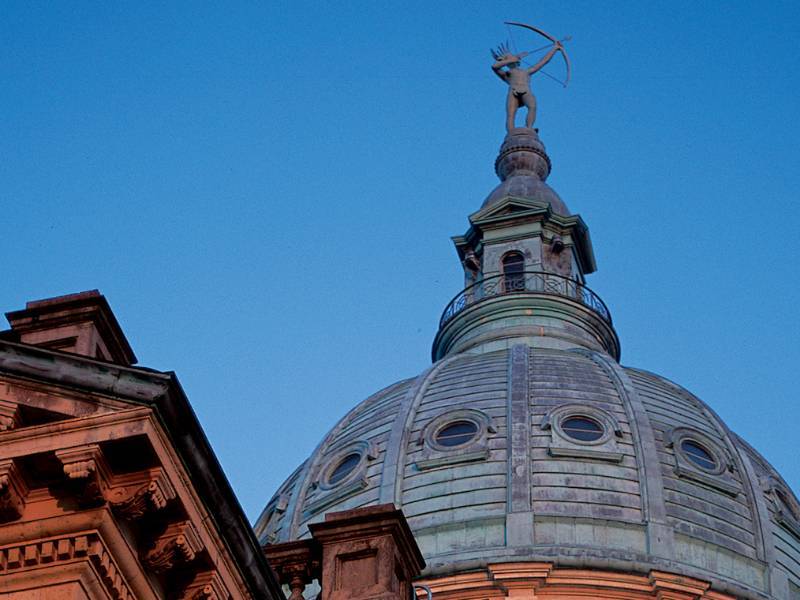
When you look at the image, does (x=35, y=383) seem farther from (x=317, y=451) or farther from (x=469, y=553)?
(x=317, y=451)

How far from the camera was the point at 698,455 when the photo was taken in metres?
49.6

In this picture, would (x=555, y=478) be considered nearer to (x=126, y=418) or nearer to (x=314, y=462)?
(x=314, y=462)

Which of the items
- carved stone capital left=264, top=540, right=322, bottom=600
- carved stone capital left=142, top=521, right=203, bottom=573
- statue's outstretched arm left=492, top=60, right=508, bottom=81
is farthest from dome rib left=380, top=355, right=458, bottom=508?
carved stone capital left=142, top=521, right=203, bottom=573

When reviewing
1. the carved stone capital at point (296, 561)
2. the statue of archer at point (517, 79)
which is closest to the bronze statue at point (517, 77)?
the statue of archer at point (517, 79)

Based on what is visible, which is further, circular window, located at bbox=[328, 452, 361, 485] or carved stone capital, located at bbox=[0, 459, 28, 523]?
circular window, located at bbox=[328, 452, 361, 485]

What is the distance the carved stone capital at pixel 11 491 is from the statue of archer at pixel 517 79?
57.7 metres

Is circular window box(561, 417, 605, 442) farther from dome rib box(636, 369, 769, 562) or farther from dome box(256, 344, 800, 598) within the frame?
dome rib box(636, 369, 769, 562)

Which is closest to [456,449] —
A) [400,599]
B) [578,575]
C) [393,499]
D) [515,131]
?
[393,499]

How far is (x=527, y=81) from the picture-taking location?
70875 millimetres

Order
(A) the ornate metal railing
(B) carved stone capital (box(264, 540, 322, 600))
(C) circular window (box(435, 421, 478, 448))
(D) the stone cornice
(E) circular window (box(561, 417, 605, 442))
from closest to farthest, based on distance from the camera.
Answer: (D) the stone cornice
(B) carved stone capital (box(264, 540, 322, 600))
(E) circular window (box(561, 417, 605, 442))
(C) circular window (box(435, 421, 478, 448))
(A) the ornate metal railing

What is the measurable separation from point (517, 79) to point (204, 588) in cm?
5918

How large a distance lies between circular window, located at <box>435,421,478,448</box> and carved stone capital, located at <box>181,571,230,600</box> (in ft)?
118

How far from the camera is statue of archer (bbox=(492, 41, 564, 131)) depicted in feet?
228

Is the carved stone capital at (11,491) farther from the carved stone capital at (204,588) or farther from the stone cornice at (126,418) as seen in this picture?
the carved stone capital at (204,588)
